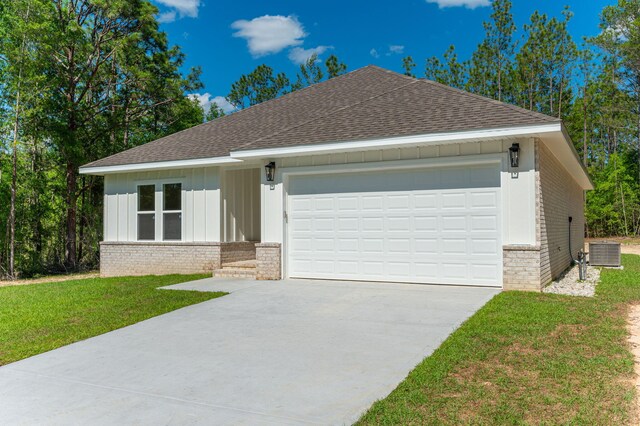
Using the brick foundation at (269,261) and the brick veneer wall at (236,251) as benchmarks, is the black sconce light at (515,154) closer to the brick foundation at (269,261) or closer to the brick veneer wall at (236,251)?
the brick foundation at (269,261)

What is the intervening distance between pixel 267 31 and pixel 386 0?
11908 mm

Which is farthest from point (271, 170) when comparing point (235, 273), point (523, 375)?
point (523, 375)

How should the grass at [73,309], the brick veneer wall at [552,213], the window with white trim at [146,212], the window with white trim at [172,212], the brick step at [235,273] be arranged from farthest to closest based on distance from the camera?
the window with white trim at [146,212] < the window with white trim at [172,212] < the brick step at [235,273] < the brick veneer wall at [552,213] < the grass at [73,309]

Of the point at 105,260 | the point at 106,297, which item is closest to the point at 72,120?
the point at 105,260

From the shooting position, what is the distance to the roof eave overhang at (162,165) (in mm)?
11856

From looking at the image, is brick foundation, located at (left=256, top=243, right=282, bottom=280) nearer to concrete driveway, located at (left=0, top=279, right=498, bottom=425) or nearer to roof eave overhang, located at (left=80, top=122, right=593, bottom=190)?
roof eave overhang, located at (left=80, top=122, right=593, bottom=190)

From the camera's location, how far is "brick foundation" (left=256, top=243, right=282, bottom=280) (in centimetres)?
1031

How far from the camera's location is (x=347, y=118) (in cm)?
1037

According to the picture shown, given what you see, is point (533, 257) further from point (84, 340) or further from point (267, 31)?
point (267, 31)

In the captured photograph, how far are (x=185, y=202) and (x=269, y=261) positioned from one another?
3.75 metres

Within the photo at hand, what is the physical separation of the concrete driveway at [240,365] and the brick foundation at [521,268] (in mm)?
901

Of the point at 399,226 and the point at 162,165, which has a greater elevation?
the point at 162,165

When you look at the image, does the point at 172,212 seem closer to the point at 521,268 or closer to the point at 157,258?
the point at 157,258

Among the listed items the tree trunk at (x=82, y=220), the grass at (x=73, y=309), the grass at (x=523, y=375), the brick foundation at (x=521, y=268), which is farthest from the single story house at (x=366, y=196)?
the tree trunk at (x=82, y=220)
